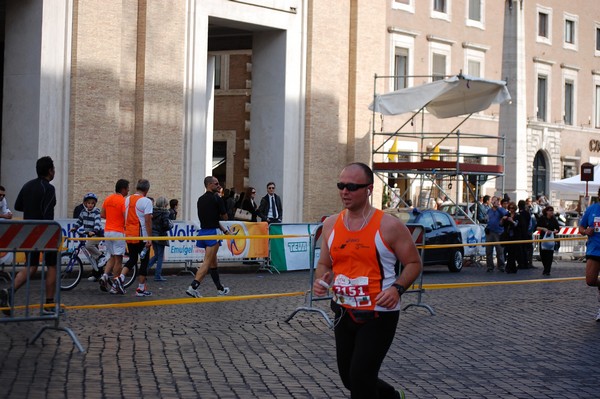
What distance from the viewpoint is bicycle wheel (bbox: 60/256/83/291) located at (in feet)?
65.7

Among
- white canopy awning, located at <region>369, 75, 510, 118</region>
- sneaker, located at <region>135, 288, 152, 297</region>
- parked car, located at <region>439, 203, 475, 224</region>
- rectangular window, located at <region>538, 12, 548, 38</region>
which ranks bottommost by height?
sneaker, located at <region>135, 288, 152, 297</region>

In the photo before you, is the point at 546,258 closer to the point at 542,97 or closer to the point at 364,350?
the point at 364,350

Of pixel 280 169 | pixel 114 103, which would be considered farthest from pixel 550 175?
pixel 114 103

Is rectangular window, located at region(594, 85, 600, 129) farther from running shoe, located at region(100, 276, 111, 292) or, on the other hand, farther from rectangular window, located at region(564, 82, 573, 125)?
running shoe, located at region(100, 276, 111, 292)

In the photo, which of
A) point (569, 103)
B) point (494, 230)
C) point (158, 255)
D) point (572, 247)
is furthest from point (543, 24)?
point (158, 255)

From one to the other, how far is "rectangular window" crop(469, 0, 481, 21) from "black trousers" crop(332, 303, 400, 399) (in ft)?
153

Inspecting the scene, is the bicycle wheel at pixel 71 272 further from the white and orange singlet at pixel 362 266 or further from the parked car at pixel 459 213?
the parked car at pixel 459 213

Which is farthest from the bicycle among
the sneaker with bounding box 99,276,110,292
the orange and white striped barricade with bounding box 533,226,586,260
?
the orange and white striped barricade with bounding box 533,226,586,260

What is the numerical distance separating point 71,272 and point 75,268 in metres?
0.18

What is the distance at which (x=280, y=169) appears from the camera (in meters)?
33.0

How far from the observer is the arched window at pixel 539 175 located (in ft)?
190

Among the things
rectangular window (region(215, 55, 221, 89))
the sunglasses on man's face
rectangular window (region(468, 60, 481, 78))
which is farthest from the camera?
rectangular window (region(468, 60, 481, 78))

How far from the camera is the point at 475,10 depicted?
53.0 meters

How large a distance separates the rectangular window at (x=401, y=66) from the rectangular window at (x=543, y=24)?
1145 centimetres
